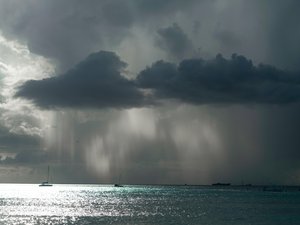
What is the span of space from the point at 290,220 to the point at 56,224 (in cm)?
5065

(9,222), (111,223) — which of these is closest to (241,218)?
(111,223)

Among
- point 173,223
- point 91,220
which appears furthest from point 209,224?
point 91,220

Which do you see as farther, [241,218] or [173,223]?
[241,218]

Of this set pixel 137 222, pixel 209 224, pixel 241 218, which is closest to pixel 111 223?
pixel 137 222

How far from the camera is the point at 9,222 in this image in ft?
330

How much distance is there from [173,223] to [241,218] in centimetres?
1928

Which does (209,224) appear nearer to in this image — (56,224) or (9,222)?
(56,224)

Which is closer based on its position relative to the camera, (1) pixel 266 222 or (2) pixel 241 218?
(1) pixel 266 222

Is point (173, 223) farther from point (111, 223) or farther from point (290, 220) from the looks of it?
point (290, 220)

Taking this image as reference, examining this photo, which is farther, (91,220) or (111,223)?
(91,220)

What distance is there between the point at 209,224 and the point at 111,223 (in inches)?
801

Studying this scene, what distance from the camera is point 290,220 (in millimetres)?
105938

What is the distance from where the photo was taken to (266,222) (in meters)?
102

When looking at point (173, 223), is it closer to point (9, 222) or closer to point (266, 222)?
point (266, 222)
